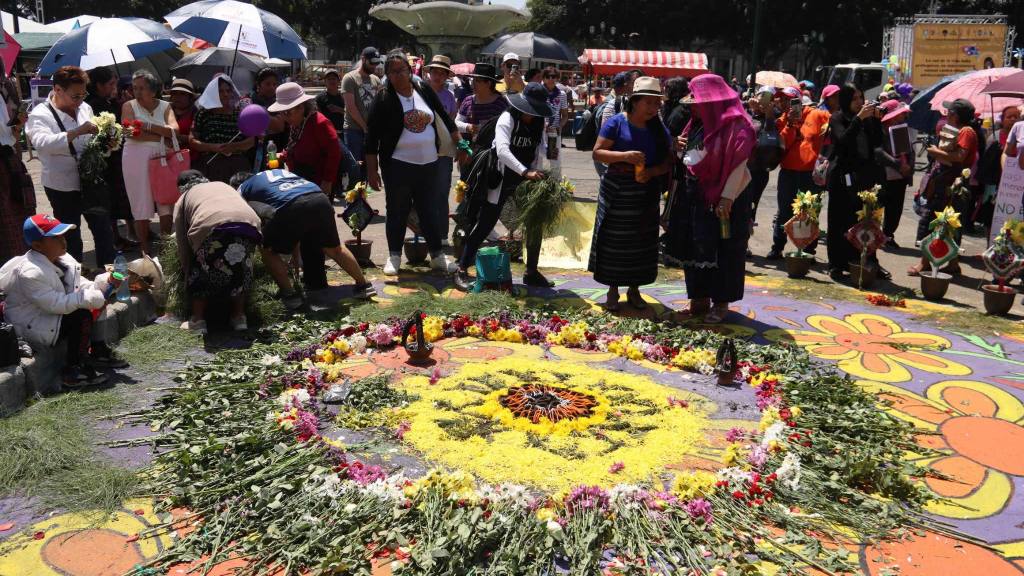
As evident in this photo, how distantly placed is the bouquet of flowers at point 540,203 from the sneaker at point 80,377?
10.7 feet

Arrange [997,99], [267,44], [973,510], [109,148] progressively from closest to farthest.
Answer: [973,510] < [109,148] < [267,44] < [997,99]

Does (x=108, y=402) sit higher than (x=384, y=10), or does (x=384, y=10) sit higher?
(x=384, y=10)

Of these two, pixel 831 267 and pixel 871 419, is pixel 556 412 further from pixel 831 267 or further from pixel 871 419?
pixel 831 267

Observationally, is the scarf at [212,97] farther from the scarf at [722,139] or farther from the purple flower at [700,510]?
the purple flower at [700,510]

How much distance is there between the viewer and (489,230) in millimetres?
6895

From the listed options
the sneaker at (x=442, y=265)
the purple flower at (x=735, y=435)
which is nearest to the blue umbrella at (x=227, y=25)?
the sneaker at (x=442, y=265)

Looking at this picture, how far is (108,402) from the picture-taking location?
4379mm

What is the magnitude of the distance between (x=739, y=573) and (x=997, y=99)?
11432 millimetres

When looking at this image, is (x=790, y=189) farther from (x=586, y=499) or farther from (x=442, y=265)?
(x=586, y=499)

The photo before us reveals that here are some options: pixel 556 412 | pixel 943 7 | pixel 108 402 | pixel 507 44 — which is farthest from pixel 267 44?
pixel 943 7

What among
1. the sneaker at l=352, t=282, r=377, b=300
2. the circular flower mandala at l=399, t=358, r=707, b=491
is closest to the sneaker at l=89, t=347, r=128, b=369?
the circular flower mandala at l=399, t=358, r=707, b=491

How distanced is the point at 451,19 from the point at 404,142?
15.4 metres

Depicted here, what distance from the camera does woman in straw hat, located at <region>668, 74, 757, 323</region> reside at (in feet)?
18.5

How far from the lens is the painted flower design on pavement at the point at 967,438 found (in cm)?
358
